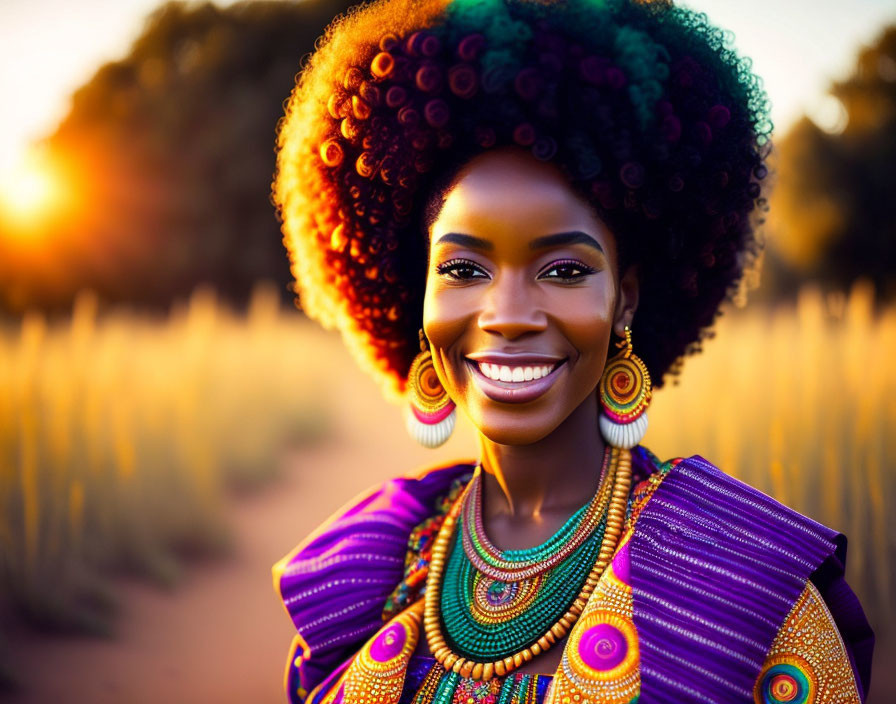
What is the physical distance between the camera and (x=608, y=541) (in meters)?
1.95

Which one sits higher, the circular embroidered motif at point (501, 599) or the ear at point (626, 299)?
the ear at point (626, 299)

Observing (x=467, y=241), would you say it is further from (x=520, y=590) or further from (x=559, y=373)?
(x=520, y=590)

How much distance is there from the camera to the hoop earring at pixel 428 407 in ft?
7.50

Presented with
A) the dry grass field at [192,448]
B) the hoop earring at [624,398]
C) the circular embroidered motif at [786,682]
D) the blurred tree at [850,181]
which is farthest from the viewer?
the blurred tree at [850,181]

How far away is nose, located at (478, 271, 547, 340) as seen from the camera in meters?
1.88

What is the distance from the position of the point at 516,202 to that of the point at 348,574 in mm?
1175

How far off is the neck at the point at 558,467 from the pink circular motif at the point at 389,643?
44cm

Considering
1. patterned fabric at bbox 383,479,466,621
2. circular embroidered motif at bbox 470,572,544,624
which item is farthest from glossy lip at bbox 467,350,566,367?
patterned fabric at bbox 383,479,466,621

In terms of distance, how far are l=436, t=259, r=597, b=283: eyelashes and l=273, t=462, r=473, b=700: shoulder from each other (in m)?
0.77

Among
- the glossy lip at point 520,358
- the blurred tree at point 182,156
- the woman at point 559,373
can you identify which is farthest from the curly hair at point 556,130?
the blurred tree at point 182,156

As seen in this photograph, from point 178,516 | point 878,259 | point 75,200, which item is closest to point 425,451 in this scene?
point 178,516

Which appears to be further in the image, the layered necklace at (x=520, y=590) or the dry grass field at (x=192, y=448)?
the dry grass field at (x=192, y=448)

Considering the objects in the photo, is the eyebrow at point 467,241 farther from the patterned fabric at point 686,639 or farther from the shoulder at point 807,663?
the shoulder at point 807,663

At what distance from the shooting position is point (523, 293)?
1896 mm
